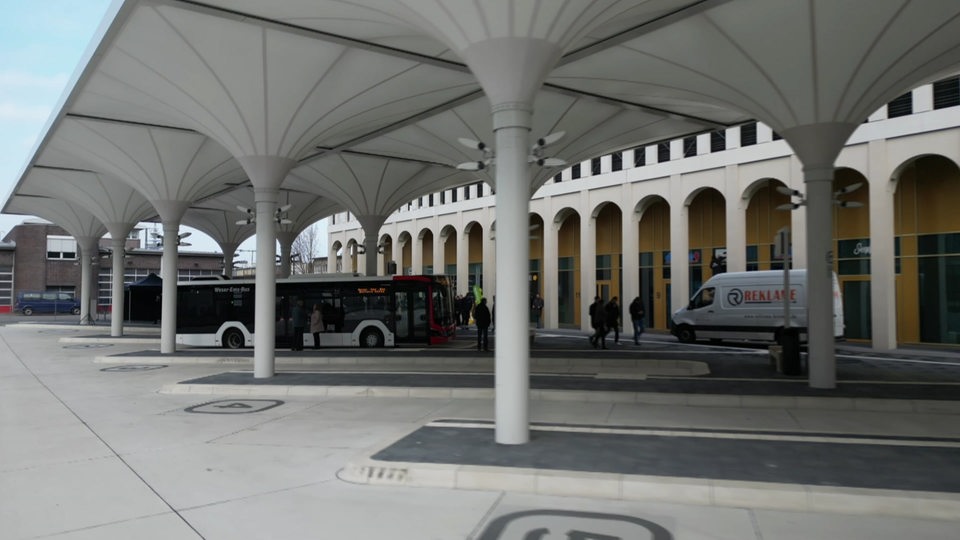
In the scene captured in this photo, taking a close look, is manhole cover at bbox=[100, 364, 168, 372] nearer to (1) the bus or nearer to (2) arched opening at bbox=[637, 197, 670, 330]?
(1) the bus

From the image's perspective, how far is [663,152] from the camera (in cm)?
2845

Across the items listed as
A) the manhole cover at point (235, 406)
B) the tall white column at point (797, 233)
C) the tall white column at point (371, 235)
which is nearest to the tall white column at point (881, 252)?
the tall white column at point (797, 233)

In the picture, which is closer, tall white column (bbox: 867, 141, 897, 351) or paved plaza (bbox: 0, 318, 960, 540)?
paved plaza (bbox: 0, 318, 960, 540)

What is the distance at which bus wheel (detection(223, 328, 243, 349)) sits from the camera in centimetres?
2408

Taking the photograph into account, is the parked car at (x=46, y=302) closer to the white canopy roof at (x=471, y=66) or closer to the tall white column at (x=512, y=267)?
the white canopy roof at (x=471, y=66)

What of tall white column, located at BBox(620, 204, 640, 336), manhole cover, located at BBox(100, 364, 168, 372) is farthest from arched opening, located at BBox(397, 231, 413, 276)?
manhole cover, located at BBox(100, 364, 168, 372)

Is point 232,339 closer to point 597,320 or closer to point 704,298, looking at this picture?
point 597,320

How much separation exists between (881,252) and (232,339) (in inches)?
900

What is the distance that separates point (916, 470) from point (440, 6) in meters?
7.58

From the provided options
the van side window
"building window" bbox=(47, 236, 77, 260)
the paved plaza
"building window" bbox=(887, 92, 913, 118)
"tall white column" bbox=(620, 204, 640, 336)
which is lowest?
the paved plaza

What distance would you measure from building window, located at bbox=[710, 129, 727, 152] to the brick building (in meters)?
50.8

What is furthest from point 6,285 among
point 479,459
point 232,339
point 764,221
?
point 479,459

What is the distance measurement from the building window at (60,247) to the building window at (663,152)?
55.6 m

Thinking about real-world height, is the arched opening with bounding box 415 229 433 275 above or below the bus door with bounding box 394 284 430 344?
above
